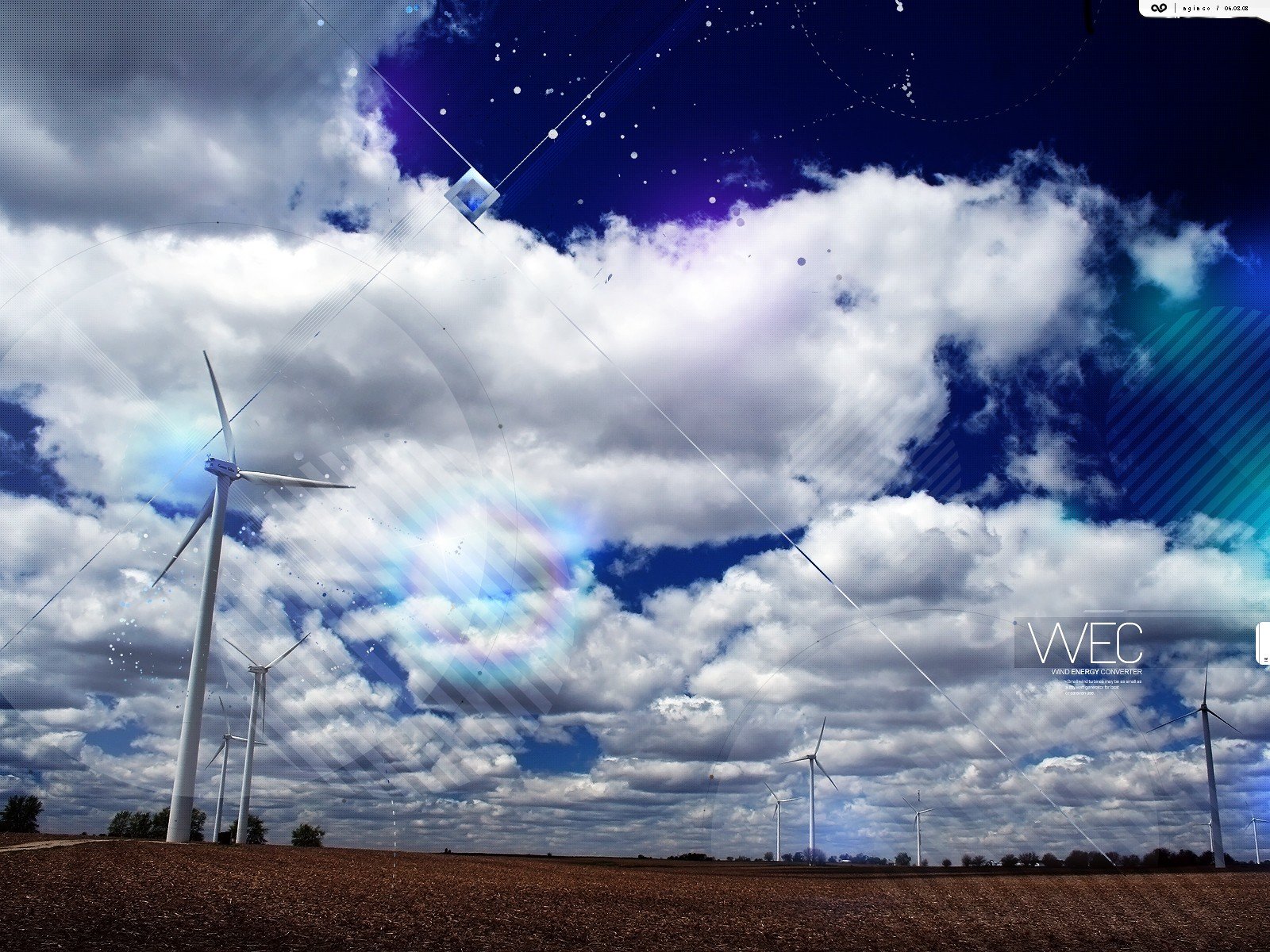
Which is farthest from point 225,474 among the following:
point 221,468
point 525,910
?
point 525,910

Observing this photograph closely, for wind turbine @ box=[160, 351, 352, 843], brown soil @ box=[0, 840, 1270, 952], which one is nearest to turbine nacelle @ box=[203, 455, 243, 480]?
wind turbine @ box=[160, 351, 352, 843]

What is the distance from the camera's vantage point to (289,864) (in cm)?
3359

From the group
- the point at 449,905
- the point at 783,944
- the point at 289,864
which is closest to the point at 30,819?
the point at 289,864

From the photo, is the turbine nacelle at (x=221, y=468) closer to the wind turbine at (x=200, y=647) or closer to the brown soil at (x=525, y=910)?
the wind turbine at (x=200, y=647)

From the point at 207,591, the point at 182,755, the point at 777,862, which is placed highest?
the point at 207,591

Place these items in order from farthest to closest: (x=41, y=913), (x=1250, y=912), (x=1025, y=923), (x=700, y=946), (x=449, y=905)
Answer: (x=1250, y=912) < (x=1025, y=923) < (x=449, y=905) < (x=700, y=946) < (x=41, y=913)

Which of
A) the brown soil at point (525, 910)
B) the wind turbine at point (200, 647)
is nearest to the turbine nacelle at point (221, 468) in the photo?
the wind turbine at point (200, 647)

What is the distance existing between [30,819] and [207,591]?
992 inches

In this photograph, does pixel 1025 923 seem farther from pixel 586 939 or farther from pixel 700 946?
pixel 586 939

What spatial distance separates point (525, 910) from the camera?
24.5 meters

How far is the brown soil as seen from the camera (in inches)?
763

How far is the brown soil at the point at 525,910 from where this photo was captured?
763 inches

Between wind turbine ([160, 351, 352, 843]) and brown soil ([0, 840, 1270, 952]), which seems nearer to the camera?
brown soil ([0, 840, 1270, 952])

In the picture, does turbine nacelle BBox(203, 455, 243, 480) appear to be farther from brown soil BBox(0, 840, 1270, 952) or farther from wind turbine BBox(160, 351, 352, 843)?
brown soil BBox(0, 840, 1270, 952)
